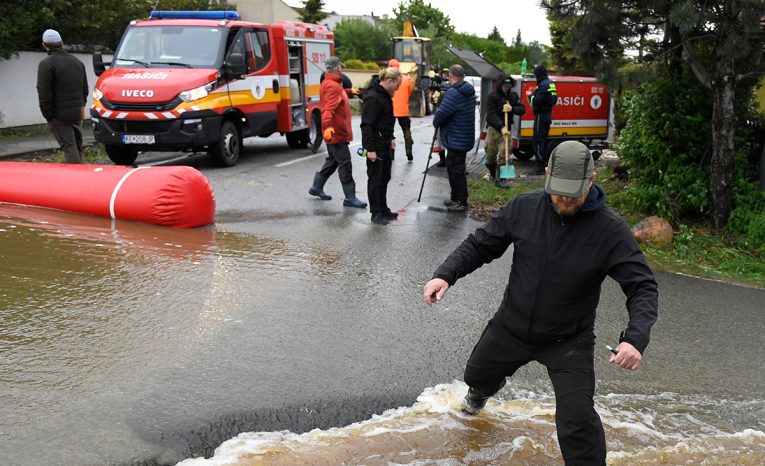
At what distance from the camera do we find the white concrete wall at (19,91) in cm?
1858

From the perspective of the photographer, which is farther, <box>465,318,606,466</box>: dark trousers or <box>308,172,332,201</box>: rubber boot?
<box>308,172,332,201</box>: rubber boot

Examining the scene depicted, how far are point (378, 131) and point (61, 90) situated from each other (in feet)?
14.9

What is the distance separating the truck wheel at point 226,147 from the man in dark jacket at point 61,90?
2.47m

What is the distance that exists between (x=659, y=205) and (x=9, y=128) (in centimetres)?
1550

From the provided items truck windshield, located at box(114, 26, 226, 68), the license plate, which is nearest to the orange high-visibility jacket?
truck windshield, located at box(114, 26, 226, 68)

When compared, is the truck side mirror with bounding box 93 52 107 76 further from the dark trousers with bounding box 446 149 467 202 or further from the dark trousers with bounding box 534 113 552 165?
the dark trousers with bounding box 534 113 552 165

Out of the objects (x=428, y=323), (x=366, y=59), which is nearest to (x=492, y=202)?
(x=428, y=323)

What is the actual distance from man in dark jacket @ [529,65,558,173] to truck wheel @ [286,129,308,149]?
4.96 m

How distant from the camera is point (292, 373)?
16.2 ft

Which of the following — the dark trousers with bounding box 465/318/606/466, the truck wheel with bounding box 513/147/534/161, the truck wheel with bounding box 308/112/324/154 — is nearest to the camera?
the dark trousers with bounding box 465/318/606/466

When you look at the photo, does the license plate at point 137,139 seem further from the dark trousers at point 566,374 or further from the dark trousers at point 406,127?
the dark trousers at point 566,374

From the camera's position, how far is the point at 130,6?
2083 cm

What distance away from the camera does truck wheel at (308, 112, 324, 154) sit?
1600 centimetres

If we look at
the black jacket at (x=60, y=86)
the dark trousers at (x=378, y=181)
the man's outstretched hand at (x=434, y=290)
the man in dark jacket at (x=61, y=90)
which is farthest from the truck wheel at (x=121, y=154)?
the man's outstretched hand at (x=434, y=290)
